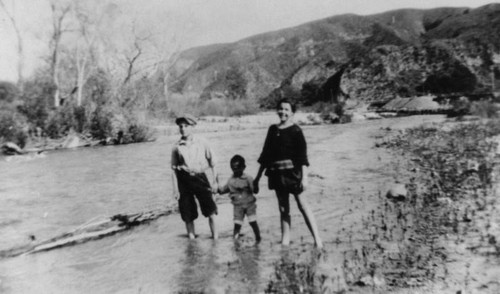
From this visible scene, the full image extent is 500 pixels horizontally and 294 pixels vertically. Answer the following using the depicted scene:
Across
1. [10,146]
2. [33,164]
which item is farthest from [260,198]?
[10,146]

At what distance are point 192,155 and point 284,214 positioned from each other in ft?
4.60

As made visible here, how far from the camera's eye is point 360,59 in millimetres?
44719

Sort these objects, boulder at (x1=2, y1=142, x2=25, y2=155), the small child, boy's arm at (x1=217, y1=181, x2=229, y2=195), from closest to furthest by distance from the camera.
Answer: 1. the small child
2. boy's arm at (x1=217, y1=181, x2=229, y2=195)
3. boulder at (x1=2, y1=142, x2=25, y2=155)

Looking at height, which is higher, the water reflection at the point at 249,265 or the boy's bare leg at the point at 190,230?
the boy's bare leg at the point at 190,230

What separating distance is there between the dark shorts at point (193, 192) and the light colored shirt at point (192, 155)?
0.09 metres

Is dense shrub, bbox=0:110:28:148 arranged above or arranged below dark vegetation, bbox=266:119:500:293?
above

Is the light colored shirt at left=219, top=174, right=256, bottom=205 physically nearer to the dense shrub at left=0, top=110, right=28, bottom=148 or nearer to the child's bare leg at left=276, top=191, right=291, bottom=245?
the child's bare leg at left=276, top=191, right=291, bottom=245

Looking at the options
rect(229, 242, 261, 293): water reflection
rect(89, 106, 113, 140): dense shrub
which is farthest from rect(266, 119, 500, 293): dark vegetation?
rect(89, 106, 113, 140): dense shrub

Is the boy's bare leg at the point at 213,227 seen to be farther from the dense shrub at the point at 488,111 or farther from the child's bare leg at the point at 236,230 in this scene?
the dense shrub at the point at 488,111

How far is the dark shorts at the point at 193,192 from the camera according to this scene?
569cm

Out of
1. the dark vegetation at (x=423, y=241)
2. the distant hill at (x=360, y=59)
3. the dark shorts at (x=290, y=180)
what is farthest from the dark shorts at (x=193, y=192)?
the distant hill at (x=360, y=59)

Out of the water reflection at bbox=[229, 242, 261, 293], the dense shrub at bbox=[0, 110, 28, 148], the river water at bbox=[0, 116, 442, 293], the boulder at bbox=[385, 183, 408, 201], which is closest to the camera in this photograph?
the water reflection at bbox=[229, 242, 261, 293]

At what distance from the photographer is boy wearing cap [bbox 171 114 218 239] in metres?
5.66

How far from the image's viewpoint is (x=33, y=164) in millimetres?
15523
